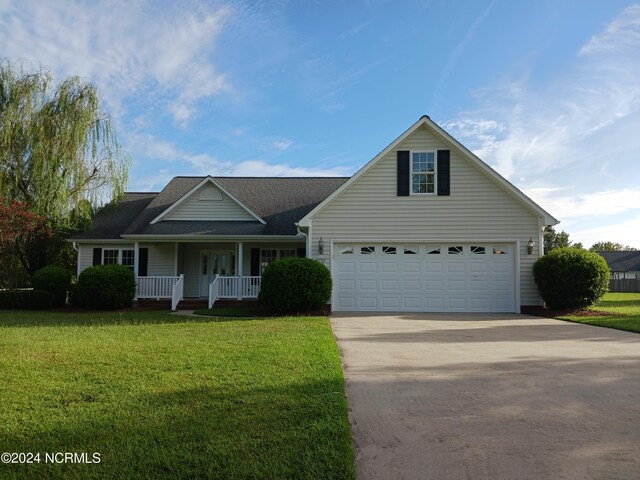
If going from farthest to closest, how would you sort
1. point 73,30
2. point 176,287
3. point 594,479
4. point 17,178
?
point 17,178
point 176,287
point 73,30
point 594,479

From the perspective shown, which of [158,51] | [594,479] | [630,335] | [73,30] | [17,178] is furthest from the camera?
[17,178]

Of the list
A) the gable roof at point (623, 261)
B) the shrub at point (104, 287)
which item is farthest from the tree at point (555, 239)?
the shrub at point (104, 287)

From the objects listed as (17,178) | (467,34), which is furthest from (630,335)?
(17,178)

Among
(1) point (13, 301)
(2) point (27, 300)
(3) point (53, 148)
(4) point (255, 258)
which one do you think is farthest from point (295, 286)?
(3) point (53, 148)

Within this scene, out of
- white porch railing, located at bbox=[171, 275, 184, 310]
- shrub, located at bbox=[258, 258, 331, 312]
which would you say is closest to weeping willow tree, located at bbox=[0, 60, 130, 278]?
white porch railing, located at bbox=[171, 275, 184, 310]

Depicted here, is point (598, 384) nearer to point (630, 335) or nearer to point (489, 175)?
point (630, 335)

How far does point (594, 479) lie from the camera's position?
3059 mm

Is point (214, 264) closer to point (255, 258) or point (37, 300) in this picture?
point (255, 258)

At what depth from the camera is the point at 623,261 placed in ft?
173

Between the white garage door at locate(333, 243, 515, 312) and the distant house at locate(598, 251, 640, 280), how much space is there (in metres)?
44.5

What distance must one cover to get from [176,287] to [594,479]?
14.8 metres

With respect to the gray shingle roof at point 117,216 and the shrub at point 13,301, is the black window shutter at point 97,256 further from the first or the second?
the shrub at point 13,301

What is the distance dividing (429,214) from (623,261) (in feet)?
163

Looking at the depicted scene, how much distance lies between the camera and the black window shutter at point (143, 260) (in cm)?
1814
